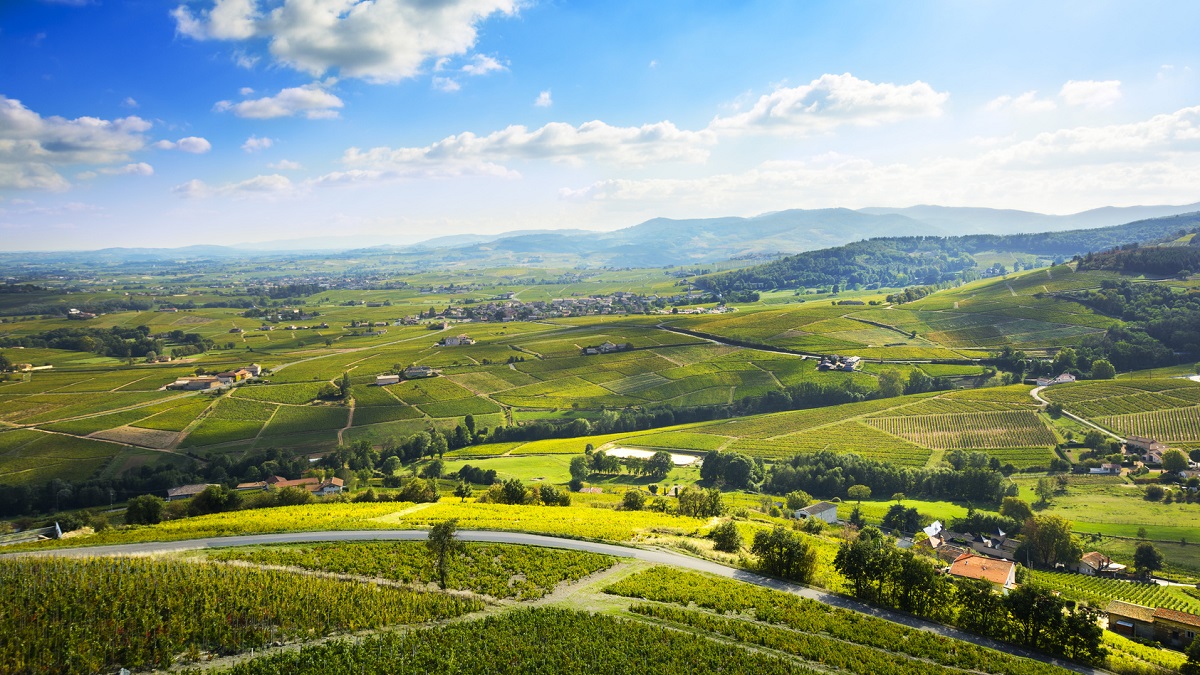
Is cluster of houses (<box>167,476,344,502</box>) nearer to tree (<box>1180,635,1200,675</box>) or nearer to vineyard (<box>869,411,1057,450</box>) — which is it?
tree (<box>1180,635,1200,675</box>)

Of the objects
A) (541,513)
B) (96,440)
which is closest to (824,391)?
(541,513)

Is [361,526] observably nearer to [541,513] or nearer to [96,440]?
[541,513]

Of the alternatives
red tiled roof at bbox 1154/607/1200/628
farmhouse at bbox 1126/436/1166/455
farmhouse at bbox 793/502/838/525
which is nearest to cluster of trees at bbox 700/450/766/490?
farmhouse at bbox 793/502/838/525

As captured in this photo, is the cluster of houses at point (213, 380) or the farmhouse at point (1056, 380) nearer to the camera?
the farmhouse at point (1056, 380)

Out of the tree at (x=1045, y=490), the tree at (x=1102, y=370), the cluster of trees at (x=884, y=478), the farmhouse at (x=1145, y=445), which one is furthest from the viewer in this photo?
the tree at (x=1102, y=370)

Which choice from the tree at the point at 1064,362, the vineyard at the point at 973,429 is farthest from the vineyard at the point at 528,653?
the tree at the point at 1064,362

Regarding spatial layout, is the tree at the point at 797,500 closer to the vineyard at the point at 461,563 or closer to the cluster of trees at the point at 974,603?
the cluster of trees at the point at 974,603
